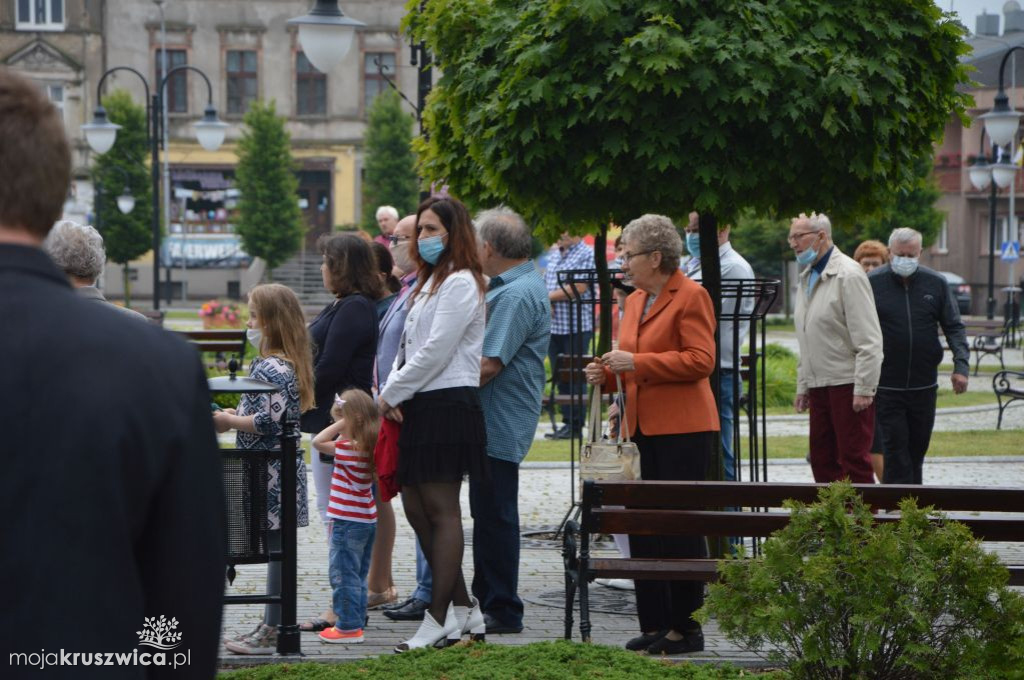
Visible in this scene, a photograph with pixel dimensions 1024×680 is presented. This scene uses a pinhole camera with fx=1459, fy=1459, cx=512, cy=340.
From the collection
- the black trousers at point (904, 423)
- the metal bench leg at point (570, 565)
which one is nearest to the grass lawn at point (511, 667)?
the metal bench leg at point (570, 565)

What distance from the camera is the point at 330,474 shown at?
7.33m

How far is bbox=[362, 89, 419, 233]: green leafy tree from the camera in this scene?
2285 inches

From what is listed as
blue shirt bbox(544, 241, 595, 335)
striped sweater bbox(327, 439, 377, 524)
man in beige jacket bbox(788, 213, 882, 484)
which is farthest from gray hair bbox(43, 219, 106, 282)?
blue shirt bbox(544, 241, 595, 335)

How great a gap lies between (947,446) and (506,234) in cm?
942

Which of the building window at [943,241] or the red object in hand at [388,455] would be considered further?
the building window at [943,241]

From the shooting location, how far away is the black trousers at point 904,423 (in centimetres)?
951

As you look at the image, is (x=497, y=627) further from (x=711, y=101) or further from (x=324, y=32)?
(x=324, y=32)

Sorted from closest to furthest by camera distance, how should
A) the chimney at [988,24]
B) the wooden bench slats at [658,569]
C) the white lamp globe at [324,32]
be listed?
the wooden bench slats at [658,569] < the white lamp globe at [324,32] < the chimney at [988,24]

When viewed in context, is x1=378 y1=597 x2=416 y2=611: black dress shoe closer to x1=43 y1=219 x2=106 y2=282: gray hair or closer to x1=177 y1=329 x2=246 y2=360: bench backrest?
x1=43 y1=219 x2=106 y2=282: gray hair

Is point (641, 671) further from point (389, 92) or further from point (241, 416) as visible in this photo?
point (389, 92)

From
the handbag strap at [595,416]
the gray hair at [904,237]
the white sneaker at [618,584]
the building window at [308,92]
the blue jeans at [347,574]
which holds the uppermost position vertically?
the building window at [308,92]

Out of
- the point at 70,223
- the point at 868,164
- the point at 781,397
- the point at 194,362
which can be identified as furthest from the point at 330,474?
the point at 781,397

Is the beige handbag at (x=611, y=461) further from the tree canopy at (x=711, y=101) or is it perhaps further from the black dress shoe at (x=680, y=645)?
the tree canopy at (x=711, y=101)

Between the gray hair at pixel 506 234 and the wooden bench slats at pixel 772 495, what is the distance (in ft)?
5.18
